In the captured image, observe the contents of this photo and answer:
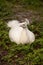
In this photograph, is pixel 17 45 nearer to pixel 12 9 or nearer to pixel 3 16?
pixel 3 16

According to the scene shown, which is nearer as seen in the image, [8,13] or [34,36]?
[34,36]

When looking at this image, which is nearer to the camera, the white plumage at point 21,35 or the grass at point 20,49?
the grass at point 20,49

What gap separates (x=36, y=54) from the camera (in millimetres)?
5047

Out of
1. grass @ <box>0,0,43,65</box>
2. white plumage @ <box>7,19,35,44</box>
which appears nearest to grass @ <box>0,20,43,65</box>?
grass @ <box>0,0,43,65</box>

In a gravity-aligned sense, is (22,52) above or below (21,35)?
below

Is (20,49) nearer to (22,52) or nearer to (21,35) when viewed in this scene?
(22,52)

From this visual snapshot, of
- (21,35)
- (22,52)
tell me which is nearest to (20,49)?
(22,52)

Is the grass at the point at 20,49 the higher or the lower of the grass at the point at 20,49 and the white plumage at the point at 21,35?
the lower

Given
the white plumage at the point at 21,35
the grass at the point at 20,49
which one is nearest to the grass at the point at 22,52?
the grass at the point at 20,49

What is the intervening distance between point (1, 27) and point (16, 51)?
1.26 meters

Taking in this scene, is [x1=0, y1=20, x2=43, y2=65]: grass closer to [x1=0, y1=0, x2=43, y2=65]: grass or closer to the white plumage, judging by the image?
[x1=0, y1=0, x2=43, y2=65]: grass

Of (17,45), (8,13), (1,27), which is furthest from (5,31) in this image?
(8,13)

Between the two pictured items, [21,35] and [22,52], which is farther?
[21,35]

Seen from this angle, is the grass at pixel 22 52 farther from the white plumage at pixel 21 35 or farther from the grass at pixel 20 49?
Answer: the white plumage at pixel 21 35
